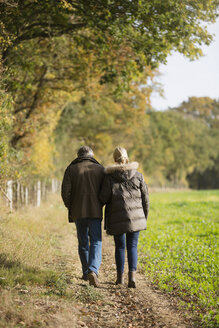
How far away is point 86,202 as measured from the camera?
6262 mm

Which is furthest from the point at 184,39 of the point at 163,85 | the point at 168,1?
the point at 163,85

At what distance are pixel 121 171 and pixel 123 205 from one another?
577 millimetres

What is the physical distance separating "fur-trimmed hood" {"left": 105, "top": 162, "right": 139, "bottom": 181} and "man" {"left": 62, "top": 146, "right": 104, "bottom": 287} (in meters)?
0.33

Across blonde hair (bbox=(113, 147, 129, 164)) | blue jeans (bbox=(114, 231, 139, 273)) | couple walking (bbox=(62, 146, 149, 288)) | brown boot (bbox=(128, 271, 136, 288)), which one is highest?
blonde hair (bbox=(113, 147, 129, 164))

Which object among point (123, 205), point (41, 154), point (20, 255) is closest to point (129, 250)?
point (123, 205)

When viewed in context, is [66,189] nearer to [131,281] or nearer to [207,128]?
[131,281]

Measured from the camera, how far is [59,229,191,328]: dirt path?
471 cm

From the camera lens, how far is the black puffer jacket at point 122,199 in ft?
20.1

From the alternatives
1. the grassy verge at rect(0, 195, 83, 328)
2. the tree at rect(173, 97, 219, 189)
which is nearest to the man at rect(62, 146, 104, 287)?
the grassy verge at rect(0, 195, 83, 328)

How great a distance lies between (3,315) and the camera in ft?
14.0

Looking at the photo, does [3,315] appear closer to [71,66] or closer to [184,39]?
[184,39]

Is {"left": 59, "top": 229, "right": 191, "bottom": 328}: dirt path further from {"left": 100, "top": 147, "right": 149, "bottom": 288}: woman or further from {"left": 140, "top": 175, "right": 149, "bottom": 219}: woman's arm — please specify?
{"left": 140, "top": 175, "right": 149, "bottom": 219}: woman's arm

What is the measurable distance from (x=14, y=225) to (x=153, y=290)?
450 cm

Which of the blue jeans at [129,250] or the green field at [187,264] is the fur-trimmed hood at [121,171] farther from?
the green field at [187,264]
